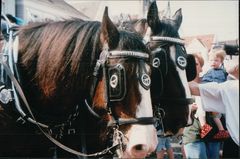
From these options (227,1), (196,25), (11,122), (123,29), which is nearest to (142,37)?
(123,29)

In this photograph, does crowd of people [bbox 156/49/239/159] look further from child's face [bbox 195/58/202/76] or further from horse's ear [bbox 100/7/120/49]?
horse's ear [bbox 100/7/120/49]

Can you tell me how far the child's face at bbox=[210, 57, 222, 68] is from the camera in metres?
4.54

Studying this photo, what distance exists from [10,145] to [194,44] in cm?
184

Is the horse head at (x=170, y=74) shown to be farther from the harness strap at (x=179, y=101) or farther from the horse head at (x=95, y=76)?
the horse head at (x=95, y=76)

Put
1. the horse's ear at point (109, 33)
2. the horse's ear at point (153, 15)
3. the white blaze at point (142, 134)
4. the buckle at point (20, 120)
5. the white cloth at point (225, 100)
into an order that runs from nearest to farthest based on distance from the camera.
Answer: the white cloth at point (225, 100), the white blaze at point (142, 134), the horse's ear at point (109, 33), the horse's ear at point (153, 15), the buckle at point (20, 120)

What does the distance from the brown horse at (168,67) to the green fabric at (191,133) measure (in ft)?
0.21

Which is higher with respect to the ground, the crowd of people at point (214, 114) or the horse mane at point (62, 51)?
the horse mane at point (62, 51)

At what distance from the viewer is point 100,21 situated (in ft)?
15.1

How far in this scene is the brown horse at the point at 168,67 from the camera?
15.0 feet

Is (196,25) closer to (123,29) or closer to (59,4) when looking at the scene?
(123,29)

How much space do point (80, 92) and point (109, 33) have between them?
0.54 metres

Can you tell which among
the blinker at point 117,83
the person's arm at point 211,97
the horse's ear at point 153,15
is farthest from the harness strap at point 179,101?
the horse's ear at point 153,15

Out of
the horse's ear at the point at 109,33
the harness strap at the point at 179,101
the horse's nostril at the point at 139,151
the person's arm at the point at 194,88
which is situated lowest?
the horse's nostril at the point at 139,151

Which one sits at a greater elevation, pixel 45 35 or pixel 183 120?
pixel 45 35
